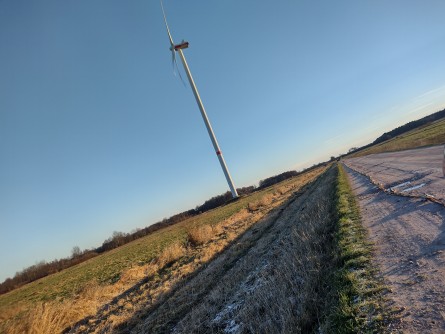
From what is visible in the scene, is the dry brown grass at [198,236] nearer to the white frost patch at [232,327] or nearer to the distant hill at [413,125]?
the white frost patch at [232,327]

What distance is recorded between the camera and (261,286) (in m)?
8.96

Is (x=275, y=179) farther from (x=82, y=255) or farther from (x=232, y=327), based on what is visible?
(x=232, y=327)

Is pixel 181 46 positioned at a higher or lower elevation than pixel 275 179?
higher

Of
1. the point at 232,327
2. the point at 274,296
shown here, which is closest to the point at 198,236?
the point at 232,327

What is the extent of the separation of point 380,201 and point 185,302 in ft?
30.9

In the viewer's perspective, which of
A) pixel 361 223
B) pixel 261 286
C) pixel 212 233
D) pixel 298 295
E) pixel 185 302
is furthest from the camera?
pixel 212 233

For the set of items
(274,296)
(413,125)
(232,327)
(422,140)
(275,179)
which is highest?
(413,125)

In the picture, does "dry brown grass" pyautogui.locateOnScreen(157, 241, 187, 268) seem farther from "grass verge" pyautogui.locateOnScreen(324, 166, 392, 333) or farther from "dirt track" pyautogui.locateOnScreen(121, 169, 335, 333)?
"grass verge" pyautogui.locateOnScreen(324, 166, 392, 333)

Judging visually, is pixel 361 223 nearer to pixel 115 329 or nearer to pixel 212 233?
pixel 115 329

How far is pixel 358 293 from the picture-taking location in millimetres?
5523

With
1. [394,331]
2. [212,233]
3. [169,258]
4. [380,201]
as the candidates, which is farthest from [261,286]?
[212,233]

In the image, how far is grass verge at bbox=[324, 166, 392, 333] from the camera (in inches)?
182

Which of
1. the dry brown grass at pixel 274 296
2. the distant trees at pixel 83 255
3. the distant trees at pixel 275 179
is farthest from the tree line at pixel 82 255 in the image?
the dry brown grass at pixel 274 296

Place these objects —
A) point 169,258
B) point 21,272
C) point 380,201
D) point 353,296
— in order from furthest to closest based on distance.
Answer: point 21,272 < point 169,258 < point 380,201 < point 353,296
